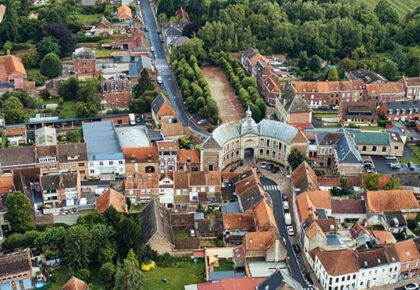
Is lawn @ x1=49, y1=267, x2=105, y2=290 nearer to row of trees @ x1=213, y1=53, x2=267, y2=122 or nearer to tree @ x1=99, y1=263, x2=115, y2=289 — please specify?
tree @ x1=99, y1=263, x2=115, y2=289

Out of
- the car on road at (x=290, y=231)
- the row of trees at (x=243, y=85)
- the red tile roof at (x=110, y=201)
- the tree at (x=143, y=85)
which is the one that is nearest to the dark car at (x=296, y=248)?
the car on road at (x=290, y=231)

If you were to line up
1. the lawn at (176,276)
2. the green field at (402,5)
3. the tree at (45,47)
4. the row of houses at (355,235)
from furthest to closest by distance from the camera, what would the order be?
1. the green field at (402,5)
2. the tree at (45,47)
3. the lawn at (176,276)
4. the row of houses at (355,235)

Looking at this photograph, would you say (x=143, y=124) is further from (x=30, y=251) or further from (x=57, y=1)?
(x=57, y=1)

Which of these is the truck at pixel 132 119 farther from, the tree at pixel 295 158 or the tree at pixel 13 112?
the tree at pixel 295 158

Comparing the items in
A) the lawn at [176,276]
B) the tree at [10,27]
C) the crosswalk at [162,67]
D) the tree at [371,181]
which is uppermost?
the tree at [10,27]

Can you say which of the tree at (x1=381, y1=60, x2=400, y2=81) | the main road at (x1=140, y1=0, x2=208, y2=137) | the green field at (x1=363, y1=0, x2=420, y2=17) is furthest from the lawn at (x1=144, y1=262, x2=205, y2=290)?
the green field at (x1=363, y1=0, x2=420, y2=17)

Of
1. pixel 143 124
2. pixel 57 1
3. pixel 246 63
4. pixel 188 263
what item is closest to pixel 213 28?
pixel 246 63
